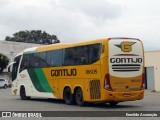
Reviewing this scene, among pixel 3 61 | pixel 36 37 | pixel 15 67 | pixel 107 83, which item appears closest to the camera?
pixel 107 83

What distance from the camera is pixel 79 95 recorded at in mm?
22234

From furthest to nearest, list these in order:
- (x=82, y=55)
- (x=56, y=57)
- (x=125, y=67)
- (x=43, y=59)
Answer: (x=43, y=59) → (x=56, y=57) → (x=82, y=55) → (x=125, y=67)

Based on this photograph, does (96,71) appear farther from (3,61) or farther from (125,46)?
(3,61)

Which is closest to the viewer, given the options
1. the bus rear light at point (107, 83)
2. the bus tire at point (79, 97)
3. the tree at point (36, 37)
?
the bus rear light at point (107, 83)

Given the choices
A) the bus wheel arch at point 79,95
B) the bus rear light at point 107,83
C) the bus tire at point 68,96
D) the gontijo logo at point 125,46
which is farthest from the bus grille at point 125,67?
the bus tire at point 68,96

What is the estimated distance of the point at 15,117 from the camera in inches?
603

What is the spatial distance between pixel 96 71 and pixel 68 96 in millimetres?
3214

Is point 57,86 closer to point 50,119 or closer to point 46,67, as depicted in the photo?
point 46,67

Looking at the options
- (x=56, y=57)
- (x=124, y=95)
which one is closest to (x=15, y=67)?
(x=56, y=57)

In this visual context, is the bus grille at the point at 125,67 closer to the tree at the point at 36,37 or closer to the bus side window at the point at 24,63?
the bus side window at the point at 24,63

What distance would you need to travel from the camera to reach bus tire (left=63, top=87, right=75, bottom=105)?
22.8 meters

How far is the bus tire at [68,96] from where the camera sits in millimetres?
22781

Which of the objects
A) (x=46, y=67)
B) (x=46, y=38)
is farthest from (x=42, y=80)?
(x=46, y=38)

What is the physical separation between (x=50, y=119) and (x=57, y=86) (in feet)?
29.2
